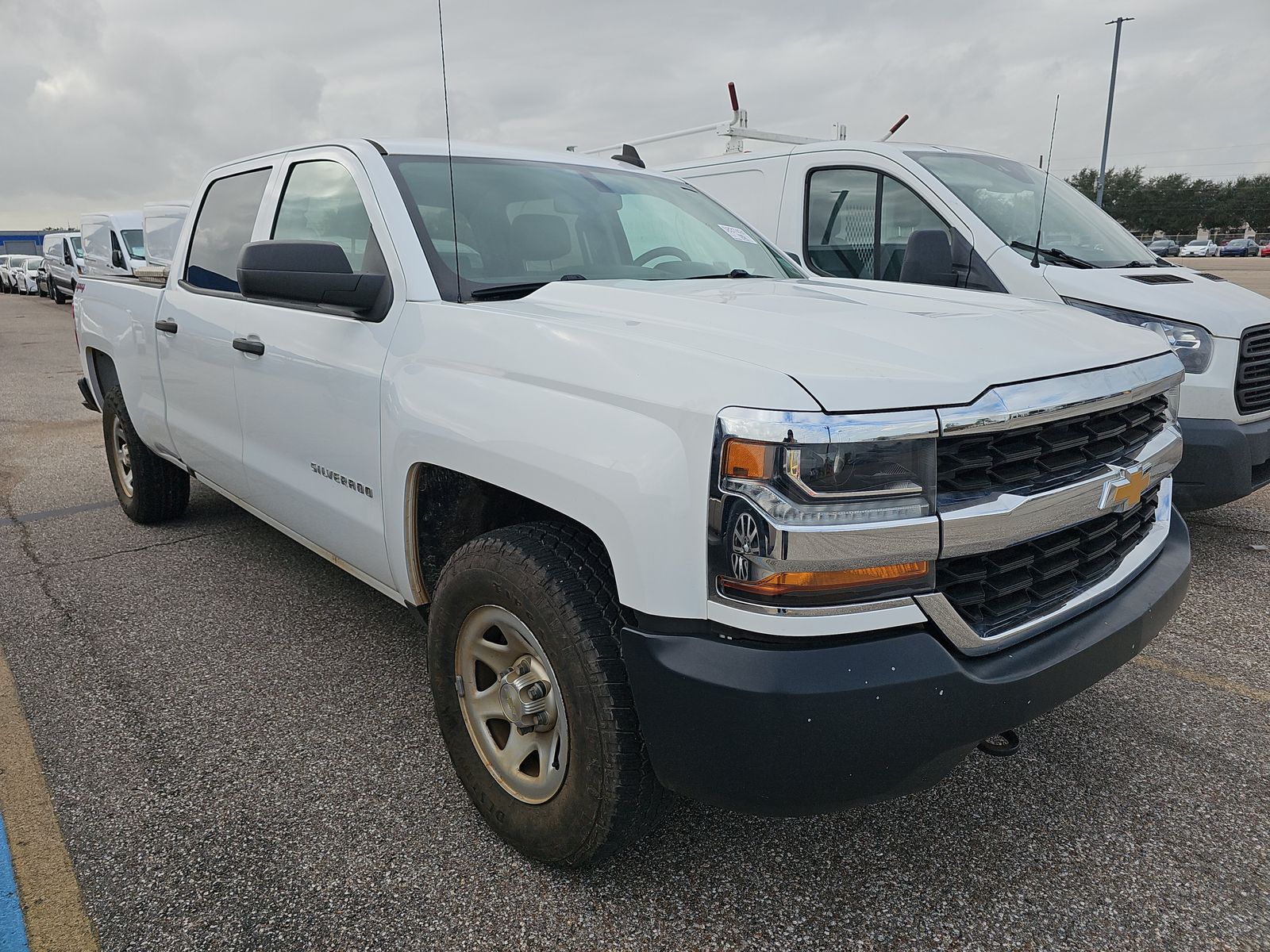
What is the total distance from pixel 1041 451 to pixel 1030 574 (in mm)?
267

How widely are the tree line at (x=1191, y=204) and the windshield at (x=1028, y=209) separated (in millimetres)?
53755

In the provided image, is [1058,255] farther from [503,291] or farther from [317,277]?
[317,277]

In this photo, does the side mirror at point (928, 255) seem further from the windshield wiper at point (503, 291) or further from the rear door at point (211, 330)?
the rear door at point (211, 330)

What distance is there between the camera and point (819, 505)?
5.69 feet

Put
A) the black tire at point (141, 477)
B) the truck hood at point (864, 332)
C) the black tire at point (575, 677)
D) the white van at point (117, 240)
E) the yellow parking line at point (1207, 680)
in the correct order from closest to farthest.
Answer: the truck hood at point (864, 332), the black tire at point (575, 677), the yellow parking line at point (1207, 680), the black tire at point (141, 477), the white van at point (117, 240)

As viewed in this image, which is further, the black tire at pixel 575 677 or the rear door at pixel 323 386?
the rear door at pixel 323 386

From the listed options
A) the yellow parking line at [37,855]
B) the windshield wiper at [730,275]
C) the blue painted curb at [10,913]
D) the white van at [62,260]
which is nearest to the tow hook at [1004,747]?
the windshield wiper at [730,275]

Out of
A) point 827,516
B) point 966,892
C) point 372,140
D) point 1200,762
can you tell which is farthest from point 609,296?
point 1200,762

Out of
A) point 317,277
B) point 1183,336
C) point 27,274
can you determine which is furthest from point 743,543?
point 27,274

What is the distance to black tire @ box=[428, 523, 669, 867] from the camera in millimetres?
1951

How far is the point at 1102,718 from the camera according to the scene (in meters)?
3.03

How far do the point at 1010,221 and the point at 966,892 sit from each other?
4052mm

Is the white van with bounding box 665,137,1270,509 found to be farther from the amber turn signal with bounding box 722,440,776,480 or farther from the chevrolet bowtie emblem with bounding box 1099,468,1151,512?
the amber turn signal with bounding box 722,440,776,480

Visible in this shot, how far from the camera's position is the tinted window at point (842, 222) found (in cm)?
569
